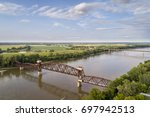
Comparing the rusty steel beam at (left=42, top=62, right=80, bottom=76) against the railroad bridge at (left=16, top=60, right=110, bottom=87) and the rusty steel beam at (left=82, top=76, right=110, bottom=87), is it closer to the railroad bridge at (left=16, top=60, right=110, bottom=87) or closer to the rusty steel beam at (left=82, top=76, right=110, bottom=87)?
the railroad bridge at (left=16, top=60, right=110, bottom=87)

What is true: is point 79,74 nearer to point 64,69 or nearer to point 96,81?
point 96,81

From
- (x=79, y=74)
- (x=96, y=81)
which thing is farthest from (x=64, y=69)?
(x=96, y=81)

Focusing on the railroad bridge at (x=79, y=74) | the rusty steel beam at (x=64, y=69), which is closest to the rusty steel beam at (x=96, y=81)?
the railroad bridge at (x=79, y=74)

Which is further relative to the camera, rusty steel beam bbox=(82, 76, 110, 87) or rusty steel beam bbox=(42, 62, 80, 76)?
rusty steel beam bbox=(42, 62, 80, 76)

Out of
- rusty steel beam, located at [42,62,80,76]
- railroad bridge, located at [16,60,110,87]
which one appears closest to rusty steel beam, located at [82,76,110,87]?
railroad bridge, located at [16,60,110,87]

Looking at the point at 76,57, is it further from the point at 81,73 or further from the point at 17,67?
the point at 81,73

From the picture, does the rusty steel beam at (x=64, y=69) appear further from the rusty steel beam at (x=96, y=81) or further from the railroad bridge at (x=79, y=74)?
the rusty steel beam at (x=96, y=81)

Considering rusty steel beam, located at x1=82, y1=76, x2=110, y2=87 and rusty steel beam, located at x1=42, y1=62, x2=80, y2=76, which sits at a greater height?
rusty steel beam, located at x1=42, y1=62, x2=80, y2=76

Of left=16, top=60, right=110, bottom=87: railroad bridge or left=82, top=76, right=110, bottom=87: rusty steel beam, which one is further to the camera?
left=16, top=60, right=110, bottom=87: railroad bridge

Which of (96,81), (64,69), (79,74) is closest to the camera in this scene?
(96,81)

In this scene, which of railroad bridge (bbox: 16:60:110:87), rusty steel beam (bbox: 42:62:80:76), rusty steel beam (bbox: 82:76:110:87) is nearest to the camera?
rusty steel beam (bbox: 82:76:110:87)

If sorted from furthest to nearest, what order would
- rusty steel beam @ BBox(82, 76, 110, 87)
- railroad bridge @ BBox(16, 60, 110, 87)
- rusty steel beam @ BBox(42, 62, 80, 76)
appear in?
rusty steel beam @ BBox(42, 62, 80, 76) → railroad bridge @ BBox(16, 60, 110, 87) → rusty steel beam @ BBox(82, 76, 110, 87)
